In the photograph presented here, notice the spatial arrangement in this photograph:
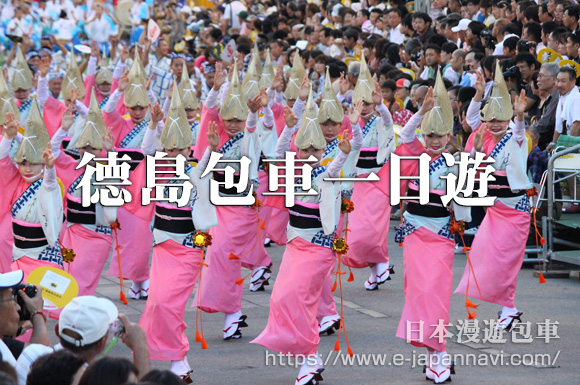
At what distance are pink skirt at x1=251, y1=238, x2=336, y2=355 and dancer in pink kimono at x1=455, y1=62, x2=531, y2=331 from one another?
5.65 ft

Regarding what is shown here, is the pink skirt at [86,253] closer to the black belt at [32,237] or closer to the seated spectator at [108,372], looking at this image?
the black belt at [32,237]

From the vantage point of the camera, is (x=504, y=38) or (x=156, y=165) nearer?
(x=156, y=165)

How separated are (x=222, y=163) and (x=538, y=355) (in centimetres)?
281

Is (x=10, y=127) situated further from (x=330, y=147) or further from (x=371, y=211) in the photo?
(x=371, y=211)

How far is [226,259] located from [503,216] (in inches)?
86.5

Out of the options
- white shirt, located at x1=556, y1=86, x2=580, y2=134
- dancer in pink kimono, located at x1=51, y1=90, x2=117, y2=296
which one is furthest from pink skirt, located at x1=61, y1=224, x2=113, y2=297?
Answer: white shirt, located at x1=556, y1=86, x2=580, y2=134

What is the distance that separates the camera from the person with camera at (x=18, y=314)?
15.3 feet

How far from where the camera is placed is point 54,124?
11.2 metres

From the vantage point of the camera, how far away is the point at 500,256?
814cm

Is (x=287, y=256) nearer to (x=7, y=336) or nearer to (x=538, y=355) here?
(x=538, y=355)

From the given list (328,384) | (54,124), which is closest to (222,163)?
(328,384)

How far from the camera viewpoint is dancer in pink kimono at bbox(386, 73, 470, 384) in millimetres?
6766

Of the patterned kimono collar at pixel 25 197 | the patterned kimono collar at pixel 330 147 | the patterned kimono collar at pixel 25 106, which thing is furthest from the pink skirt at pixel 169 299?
the patterned kimono collar at pixel 25 106

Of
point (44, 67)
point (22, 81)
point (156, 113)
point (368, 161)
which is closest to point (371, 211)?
point (368, 161)
